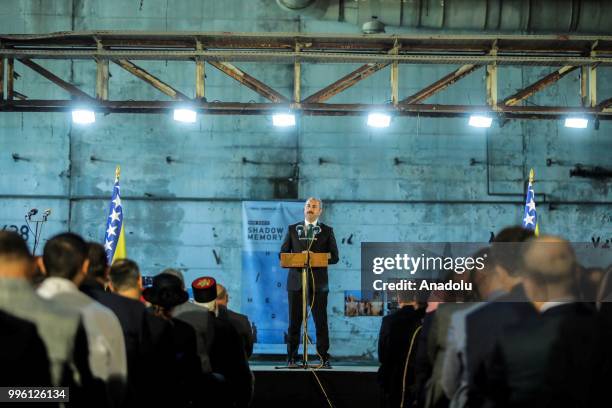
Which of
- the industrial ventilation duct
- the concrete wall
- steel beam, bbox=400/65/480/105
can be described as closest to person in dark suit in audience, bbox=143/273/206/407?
steel beam, bbox=400/65/480/105

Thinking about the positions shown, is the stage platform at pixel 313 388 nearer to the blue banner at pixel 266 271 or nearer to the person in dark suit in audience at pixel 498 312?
the blue banner at pixel 266 271

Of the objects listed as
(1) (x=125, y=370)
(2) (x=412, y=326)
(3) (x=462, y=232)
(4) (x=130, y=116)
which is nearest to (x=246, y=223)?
(4) (x=130, y=116)

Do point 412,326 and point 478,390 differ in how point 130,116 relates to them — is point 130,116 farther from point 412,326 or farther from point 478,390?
point 478,390

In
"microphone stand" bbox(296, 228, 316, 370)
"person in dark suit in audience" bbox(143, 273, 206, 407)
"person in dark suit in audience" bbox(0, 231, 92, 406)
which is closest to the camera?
"person in dark suit in audience" bbox(0, 231, 92, 406)

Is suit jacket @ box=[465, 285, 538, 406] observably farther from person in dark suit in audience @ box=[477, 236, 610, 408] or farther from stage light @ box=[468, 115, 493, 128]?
stage light @ box=[468, 115, 493, 128]

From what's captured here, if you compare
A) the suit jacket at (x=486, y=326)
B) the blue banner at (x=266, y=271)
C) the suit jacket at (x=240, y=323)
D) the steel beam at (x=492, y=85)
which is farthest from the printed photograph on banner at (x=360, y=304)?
the suit jacket at (x=486, y=326)

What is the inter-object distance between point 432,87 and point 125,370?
598cm

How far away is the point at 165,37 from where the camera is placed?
28.6ft

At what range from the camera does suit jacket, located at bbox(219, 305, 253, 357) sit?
5660 millimetres

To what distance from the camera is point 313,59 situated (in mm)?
8672

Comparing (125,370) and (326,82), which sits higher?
(326,82)

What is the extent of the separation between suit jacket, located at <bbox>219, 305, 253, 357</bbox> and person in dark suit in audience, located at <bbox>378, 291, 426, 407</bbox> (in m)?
1.04

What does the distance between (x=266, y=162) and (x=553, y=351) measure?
8552 millimetres

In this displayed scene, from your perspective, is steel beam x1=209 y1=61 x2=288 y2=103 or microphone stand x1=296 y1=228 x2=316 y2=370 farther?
steel beam x1=209 y1=61 x2=288 y2=103
